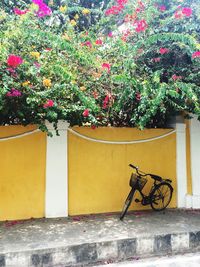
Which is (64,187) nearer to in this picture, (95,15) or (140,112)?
(140,112)

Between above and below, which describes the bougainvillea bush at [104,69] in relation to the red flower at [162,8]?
below

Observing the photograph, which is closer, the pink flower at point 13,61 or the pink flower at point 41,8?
the pink flower at point 13,61

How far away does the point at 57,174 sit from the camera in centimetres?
613

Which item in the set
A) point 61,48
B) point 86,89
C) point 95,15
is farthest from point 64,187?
point 95,15

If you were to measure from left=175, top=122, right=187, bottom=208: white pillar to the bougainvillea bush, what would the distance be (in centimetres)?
42

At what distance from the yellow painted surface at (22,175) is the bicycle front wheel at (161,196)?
216cm

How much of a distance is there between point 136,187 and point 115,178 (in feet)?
2.14

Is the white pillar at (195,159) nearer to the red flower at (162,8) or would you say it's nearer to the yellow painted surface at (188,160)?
the yellow painted surface at (188,160)

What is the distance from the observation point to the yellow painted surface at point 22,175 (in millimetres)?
5875

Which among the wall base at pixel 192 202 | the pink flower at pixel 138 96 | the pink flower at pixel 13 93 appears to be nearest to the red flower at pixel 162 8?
the pink flower at pixel 138 96

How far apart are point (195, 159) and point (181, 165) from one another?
0.32 metres

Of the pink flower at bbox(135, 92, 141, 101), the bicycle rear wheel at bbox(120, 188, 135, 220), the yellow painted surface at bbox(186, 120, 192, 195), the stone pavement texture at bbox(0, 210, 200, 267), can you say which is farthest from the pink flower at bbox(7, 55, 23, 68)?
the yellow painted surface at bbox(186, 120, 192, 195)

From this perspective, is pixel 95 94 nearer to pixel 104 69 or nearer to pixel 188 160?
pixel 104 69

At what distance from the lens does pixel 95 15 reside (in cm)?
1113
